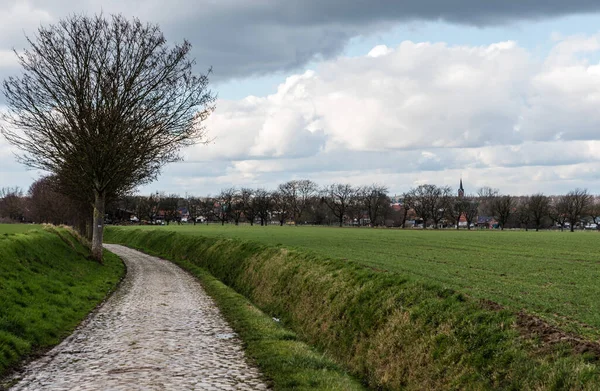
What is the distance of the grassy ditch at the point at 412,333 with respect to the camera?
9.93m

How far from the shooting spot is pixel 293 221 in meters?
186

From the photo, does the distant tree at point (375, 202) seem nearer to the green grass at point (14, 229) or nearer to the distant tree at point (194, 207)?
the distant tree at point (194, 207)

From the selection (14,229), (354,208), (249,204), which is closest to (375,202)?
(354,208)

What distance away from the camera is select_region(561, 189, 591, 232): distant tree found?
14438 centimetres

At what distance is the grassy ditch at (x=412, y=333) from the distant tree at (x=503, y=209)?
463 ft

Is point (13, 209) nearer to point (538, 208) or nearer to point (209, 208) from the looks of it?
point (209, 208)

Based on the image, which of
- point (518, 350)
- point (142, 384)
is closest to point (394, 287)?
point (518, 350)

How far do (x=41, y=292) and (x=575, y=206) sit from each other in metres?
153

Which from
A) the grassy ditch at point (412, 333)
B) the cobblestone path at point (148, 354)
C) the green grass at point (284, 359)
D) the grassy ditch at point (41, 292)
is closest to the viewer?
the grassy ditch at point (412, 333)

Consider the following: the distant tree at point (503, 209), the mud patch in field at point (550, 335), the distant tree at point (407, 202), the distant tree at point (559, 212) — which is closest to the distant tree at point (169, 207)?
the distant tree at point (407, 202)

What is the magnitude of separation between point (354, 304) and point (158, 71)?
23484 millimetres

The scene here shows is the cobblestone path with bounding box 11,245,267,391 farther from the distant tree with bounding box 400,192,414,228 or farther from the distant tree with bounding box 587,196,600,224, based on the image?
the distant tree with bounding box 587,196,600,224

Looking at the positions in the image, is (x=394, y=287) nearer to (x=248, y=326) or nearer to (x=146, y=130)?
(x=248, y=326)

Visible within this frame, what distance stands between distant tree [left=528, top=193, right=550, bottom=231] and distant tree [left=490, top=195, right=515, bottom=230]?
6.35 metres
